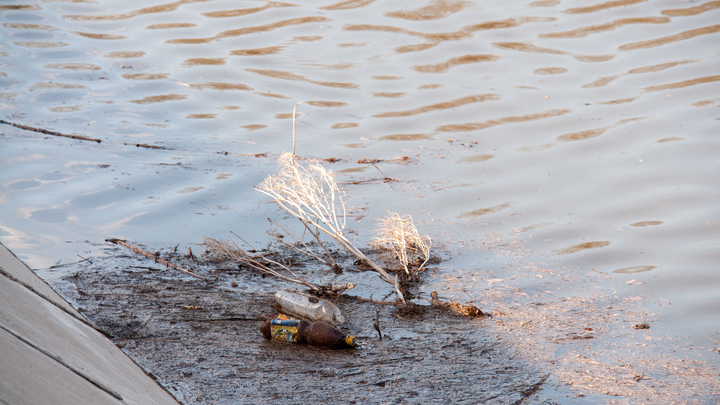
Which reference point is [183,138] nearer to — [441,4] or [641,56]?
[441,4]

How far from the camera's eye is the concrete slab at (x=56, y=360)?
7.27ft

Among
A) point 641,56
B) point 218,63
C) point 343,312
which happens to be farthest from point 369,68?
point 343,312

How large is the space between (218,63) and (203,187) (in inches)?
196

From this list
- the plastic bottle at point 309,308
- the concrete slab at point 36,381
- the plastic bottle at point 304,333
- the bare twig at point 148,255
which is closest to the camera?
the concrete slab at point 36,381

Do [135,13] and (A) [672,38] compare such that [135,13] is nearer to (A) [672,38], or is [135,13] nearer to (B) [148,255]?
(B) [148,255]

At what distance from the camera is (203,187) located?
6949 millimetres

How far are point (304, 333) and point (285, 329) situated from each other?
145 millimetres

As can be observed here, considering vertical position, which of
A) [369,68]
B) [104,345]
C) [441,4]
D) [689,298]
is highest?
[441,4]

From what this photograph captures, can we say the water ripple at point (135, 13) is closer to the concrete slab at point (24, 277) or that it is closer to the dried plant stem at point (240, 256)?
the dried plant stem at point (240, 256)

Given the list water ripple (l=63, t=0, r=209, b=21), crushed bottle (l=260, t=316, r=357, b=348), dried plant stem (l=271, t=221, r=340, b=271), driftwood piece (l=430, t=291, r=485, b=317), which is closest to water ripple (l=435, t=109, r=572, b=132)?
dried plant stem (l=271, t=221, r=340, b=271)

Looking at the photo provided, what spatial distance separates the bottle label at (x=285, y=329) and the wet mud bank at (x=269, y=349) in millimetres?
75

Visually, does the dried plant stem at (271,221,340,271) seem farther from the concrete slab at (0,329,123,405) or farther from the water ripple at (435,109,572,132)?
the water ripple at (435,109,572,132)

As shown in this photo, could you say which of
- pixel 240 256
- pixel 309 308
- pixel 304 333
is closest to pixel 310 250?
pixel 240 256

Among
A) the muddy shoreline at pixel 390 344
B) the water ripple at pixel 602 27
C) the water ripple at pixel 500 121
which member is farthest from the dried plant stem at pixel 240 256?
the water ripple at pixel 602 27
